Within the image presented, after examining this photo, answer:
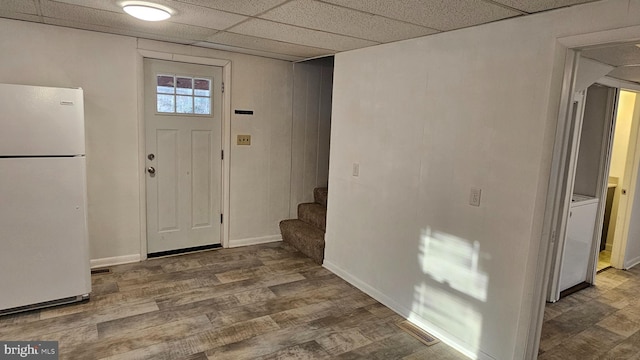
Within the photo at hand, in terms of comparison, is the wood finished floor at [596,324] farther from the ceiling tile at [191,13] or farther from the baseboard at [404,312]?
the ceiling tile at [191,13]

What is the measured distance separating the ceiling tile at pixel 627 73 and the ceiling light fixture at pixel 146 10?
345 cm

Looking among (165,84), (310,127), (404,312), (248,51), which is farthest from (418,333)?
(165,84)

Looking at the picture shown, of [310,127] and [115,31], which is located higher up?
[115,31]

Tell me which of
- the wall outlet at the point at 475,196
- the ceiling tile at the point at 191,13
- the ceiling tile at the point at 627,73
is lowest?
the wall outlet at the point at 475,196

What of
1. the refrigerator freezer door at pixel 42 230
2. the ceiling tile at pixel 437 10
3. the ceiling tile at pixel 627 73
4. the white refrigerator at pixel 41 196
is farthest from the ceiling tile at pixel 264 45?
A: the ceiling tile at pixel 627 73

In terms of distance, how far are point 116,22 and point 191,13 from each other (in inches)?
33.7

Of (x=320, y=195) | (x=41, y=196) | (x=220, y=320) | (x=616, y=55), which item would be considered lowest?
(x=220, y=320)

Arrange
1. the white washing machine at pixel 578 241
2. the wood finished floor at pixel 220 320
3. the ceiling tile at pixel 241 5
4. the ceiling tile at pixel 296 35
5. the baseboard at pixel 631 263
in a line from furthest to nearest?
the baseboard at pixel 631 263
the white washing machine at pixel 578 241
the ceiling tile at pixel 296 35
the wood finished floor at pixel 220 320
the ceiling tile at pixel 241 5

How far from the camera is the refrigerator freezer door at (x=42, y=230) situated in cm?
270

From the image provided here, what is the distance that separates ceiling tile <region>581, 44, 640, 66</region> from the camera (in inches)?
91.9

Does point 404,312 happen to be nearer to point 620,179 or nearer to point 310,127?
point 310,127

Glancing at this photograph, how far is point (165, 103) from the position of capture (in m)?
3.92

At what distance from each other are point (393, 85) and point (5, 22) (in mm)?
3139

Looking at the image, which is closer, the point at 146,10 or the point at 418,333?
the point at 146,10
